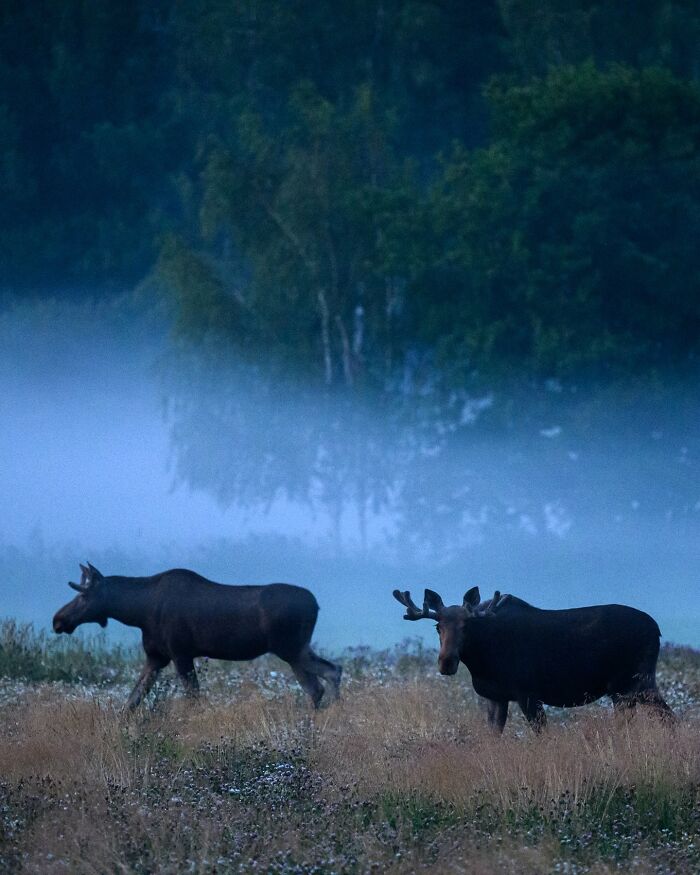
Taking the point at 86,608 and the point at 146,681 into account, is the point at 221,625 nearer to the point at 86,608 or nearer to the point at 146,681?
the point at 146,681

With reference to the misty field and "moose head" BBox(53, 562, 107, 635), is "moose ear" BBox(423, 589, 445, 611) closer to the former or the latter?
the misty field

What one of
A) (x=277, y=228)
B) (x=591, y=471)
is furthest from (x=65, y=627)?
(x=277, y=228)

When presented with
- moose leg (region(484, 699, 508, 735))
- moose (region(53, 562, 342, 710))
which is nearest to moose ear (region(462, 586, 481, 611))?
moose leg (region(484, 699, 508, 735))

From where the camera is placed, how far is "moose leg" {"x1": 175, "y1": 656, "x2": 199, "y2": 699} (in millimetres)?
15594

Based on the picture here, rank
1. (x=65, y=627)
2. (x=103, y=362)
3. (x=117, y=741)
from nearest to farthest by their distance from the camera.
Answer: (x=117, y=741) → (x=65, y=627) → (x=103, y=362)

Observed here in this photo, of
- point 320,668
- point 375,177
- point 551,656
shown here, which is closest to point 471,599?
point 551,656

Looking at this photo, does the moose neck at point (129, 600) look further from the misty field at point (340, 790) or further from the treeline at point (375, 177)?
the treeline at point (375, 177)

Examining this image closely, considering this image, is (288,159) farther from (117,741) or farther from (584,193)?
(117,741)

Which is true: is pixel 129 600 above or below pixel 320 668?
above

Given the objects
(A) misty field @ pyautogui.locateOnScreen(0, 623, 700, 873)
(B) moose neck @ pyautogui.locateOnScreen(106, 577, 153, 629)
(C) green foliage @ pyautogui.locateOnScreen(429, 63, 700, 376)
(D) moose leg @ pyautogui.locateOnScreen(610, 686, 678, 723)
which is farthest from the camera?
(C) green foliage @ pyautogui.locateOnScreen(429, 63, 700, 376)

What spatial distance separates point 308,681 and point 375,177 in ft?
78.0

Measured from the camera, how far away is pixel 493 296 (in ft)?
112

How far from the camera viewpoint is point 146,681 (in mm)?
15445

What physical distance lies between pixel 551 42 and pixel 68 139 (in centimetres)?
1722
